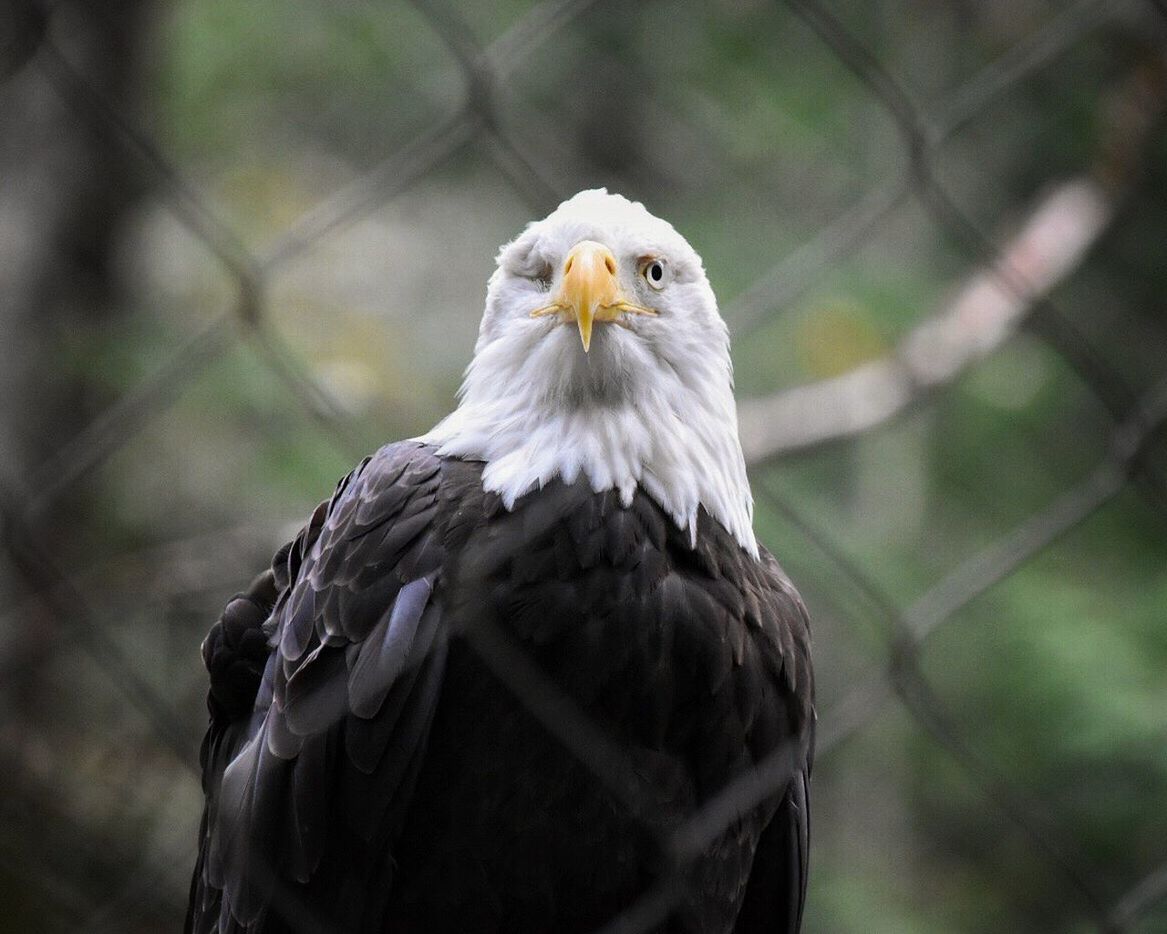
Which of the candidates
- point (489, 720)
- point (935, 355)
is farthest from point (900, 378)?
point (489, 720)

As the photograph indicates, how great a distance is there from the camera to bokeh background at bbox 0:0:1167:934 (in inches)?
118

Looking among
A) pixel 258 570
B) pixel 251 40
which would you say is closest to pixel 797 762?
pixel 258 570

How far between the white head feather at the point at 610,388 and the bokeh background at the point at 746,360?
0.93 feet

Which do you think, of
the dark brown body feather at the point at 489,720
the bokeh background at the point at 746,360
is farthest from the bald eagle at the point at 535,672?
the bokeh background at the point at 746,360

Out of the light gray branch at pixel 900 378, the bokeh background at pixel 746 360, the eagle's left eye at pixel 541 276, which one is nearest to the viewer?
the eagle's left eye at pixel 541 276

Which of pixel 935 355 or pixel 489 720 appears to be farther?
pixel 935 355

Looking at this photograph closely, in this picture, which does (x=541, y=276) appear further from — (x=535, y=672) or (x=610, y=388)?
(x=535, y=672)

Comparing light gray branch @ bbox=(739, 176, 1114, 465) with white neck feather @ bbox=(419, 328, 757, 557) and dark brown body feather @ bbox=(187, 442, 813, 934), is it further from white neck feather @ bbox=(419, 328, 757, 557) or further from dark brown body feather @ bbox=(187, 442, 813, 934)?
dark brown body feather @ bbox=(187, 442, 813, 934)

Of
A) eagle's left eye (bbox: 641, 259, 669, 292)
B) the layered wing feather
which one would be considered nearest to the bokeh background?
eagle's left eye (bbox: 641, 259, 669, 292)

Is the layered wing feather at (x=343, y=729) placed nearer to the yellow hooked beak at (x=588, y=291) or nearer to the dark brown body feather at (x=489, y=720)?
the dark brown body feather at (x=489, y=720)

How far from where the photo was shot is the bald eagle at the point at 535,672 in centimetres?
170

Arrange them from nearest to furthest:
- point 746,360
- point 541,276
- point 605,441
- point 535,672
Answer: point 535,672 → point 605,441 → point 541,276 → point 746,360

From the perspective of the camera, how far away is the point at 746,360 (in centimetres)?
434

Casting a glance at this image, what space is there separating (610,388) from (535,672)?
0.38 meters
